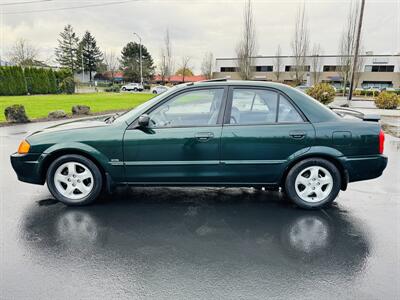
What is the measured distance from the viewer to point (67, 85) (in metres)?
38.6

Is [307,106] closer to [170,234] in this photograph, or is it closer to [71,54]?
Result: [170,234]

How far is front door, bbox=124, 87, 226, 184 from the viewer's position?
3963 mm

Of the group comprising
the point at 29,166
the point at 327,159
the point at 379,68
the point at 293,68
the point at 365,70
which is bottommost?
the point at 29,166

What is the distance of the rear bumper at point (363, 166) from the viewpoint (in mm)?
4012

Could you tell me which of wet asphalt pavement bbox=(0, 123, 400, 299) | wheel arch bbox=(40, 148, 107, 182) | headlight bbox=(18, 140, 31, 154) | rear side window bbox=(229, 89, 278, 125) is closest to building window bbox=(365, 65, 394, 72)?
wet asphalt pavement bbox=(0, 123, 400, 299)

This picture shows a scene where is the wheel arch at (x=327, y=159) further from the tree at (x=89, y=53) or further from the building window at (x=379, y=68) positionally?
the tree at (x=89, y=53)

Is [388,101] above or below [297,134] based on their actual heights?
below

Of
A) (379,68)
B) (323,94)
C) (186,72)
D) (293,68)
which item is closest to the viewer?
(323,94)

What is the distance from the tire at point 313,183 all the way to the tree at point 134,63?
66.5 m

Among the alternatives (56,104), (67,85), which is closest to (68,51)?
(67,85)

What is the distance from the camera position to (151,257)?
300 centimetres

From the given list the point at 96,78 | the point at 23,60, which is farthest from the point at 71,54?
the point at 23,60

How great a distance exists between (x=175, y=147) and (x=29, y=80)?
124ft

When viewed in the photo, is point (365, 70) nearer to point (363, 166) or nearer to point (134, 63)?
point (134, 63)
